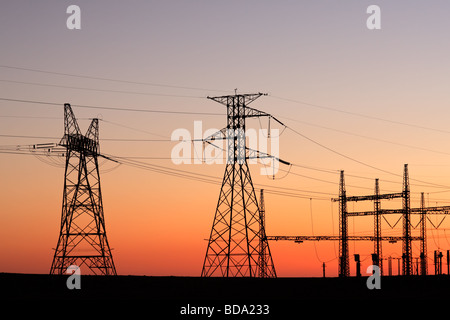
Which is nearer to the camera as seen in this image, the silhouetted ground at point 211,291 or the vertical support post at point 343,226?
the silhouetted ground at point 211,291

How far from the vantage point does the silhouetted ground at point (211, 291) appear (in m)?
38.4

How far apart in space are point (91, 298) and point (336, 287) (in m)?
18.7

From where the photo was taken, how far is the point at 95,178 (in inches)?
2734

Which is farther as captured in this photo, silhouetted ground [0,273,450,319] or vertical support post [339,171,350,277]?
vertical support post [339,171,350,277]

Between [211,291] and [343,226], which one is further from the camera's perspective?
[343,226]

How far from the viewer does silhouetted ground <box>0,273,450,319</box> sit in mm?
38438

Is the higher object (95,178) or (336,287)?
(95,178)

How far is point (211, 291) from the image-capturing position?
45.1m
